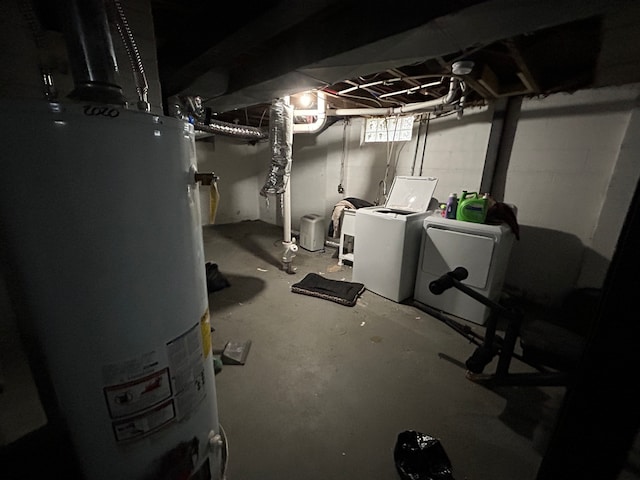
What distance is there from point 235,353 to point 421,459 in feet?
4.00

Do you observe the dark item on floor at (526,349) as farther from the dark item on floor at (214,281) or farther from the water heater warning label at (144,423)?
the dark item on floor at (214,281)

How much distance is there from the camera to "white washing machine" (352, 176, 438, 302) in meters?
2.44

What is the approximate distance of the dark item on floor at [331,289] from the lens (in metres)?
2.56

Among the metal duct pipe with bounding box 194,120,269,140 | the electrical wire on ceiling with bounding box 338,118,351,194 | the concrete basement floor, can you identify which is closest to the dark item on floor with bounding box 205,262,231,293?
the concrete basement floor

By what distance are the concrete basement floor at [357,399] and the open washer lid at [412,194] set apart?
1069 millimetres

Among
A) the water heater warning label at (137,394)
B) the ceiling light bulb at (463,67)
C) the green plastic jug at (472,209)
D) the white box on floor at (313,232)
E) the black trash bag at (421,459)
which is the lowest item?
the black trash bag at (421,459)

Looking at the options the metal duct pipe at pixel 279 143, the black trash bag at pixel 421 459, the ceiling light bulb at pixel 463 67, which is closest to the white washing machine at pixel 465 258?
the ceiling light bulb at pixel 463 67

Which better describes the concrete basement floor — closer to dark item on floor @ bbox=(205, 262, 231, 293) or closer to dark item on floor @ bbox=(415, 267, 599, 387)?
dark item on floor @ bbox=(415, 267, 599, 387)

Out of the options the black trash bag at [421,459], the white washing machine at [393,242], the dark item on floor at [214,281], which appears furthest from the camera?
the dark item on floor at [214,281]

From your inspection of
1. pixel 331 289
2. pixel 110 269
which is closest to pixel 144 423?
pixel 110 269

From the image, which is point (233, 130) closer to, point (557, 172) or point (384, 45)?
point (384, 45)

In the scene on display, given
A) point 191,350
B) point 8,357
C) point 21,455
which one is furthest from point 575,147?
point 8,357

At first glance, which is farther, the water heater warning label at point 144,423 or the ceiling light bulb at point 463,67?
the ceiling light bulb at point 463,67

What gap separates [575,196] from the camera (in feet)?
7.70
